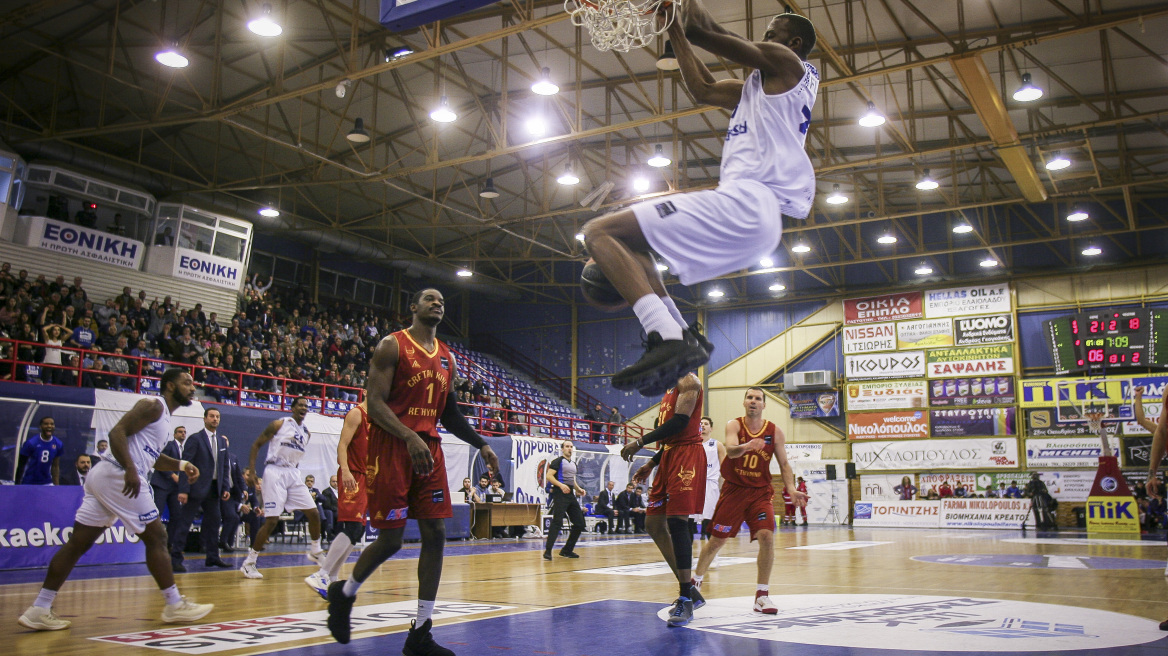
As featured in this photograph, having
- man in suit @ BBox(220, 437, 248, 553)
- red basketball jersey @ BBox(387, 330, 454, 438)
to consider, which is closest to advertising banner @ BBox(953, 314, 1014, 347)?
man in suit @ BBox(220, 437, 248, 553)

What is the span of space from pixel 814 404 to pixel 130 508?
2725cm

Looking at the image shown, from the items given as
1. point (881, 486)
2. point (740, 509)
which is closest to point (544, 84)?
point (740, 509)

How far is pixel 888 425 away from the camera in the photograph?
94.5ft

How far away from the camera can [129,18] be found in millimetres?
17047

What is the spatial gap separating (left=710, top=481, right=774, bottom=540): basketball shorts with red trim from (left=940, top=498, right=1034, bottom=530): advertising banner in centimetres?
2080

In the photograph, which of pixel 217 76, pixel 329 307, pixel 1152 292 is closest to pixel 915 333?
pixel 1152 292

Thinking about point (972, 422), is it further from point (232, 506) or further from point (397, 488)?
point (397, 488)

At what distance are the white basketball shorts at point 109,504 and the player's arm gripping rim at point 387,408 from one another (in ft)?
7.05

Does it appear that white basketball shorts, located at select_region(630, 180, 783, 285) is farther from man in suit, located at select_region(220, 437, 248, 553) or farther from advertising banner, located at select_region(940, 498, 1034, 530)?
advertising banner, located at select_region(940, 498, 1034, 530)

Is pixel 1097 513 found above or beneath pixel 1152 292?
beneath

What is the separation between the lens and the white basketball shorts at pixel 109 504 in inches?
224

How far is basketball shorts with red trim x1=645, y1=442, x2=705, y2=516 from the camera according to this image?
6.59 meters

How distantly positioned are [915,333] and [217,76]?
23.5 metres

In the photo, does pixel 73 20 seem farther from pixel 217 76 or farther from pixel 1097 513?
pixel 1097 513
